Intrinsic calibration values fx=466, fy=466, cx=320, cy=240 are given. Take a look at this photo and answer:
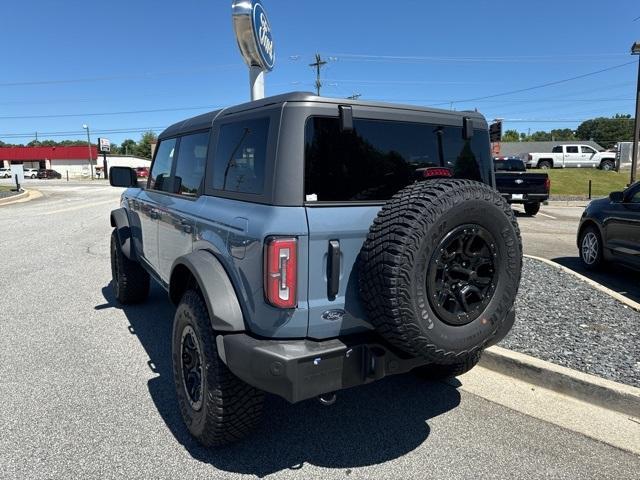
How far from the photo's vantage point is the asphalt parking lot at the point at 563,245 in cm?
661

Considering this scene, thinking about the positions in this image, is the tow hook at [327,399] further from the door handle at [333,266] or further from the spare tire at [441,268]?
the door handle at [333,266]

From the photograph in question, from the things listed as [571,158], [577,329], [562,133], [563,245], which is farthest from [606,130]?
[577,329]

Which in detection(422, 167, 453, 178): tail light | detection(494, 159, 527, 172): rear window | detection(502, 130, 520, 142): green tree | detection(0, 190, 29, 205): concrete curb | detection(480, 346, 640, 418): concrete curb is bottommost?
detection(480, 346, 640, 418): concrete curb

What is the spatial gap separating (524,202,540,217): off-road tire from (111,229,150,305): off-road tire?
13688mm

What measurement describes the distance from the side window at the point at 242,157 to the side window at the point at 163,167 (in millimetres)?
1126

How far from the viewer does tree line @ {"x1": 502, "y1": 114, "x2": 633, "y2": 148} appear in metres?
119

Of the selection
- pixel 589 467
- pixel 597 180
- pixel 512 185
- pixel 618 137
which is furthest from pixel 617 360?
pixel 618 137

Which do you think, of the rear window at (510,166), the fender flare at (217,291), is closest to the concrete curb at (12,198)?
the rear window at (510,166)

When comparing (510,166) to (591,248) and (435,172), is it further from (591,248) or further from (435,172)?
(435,172)

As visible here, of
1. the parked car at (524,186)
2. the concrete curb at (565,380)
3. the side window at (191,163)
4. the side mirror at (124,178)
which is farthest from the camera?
the parked car at (524,186)

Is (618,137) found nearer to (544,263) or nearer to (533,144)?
(533,144)

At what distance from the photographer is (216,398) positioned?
2.50m

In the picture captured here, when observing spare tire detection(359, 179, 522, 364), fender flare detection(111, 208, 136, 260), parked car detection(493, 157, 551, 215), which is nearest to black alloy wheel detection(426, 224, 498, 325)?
spare tire detection(359, 179, 522, 364)

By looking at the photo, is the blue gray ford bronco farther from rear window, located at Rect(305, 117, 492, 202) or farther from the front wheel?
the front wheel
